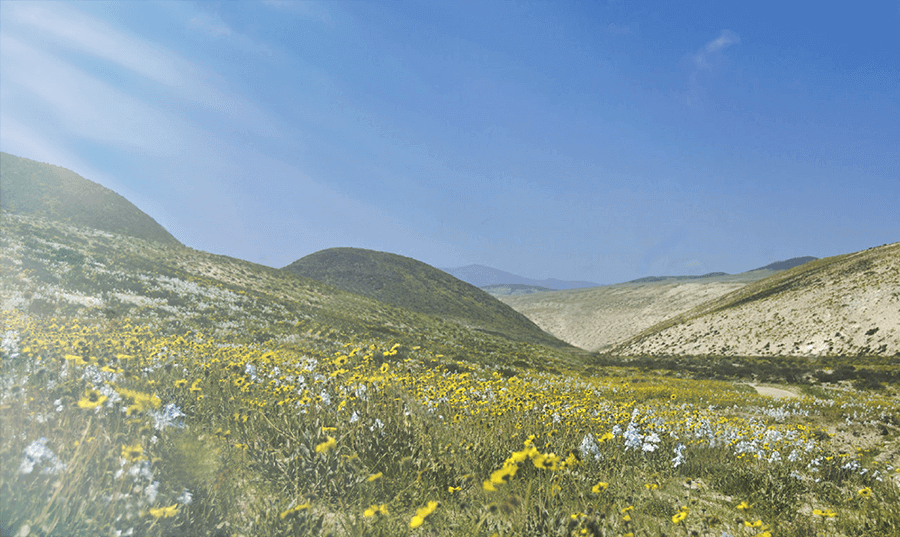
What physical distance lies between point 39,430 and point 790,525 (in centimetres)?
787

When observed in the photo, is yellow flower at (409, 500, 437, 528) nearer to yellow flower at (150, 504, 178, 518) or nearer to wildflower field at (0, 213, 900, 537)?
wildflower field at (0, 213, 900, 537)

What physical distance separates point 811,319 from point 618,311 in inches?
2535

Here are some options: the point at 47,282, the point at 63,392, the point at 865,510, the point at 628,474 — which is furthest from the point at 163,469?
the point at 47,282

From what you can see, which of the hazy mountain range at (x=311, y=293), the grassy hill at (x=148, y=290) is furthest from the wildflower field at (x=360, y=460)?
the hazy mountain range at (x=311, y=293)

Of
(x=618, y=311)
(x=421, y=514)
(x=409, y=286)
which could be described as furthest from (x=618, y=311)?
(x=421, y=514)

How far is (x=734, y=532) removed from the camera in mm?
4230

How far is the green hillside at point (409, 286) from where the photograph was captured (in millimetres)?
73500

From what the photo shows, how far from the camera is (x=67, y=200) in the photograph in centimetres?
A: 5344

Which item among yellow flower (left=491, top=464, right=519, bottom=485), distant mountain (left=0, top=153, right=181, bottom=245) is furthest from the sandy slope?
distant mountain (left=0, top=153, right=181, bottom=245)

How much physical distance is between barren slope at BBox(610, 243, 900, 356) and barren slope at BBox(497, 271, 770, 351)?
2369cm

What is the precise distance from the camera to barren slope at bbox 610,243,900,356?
3391 centimetres

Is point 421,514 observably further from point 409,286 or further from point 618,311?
point 618,311

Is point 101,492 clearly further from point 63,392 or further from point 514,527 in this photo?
point 514,527

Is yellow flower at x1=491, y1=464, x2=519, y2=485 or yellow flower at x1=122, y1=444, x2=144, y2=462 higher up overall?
yellow flower at x1=491, y1=464, x2=519, y2=485
